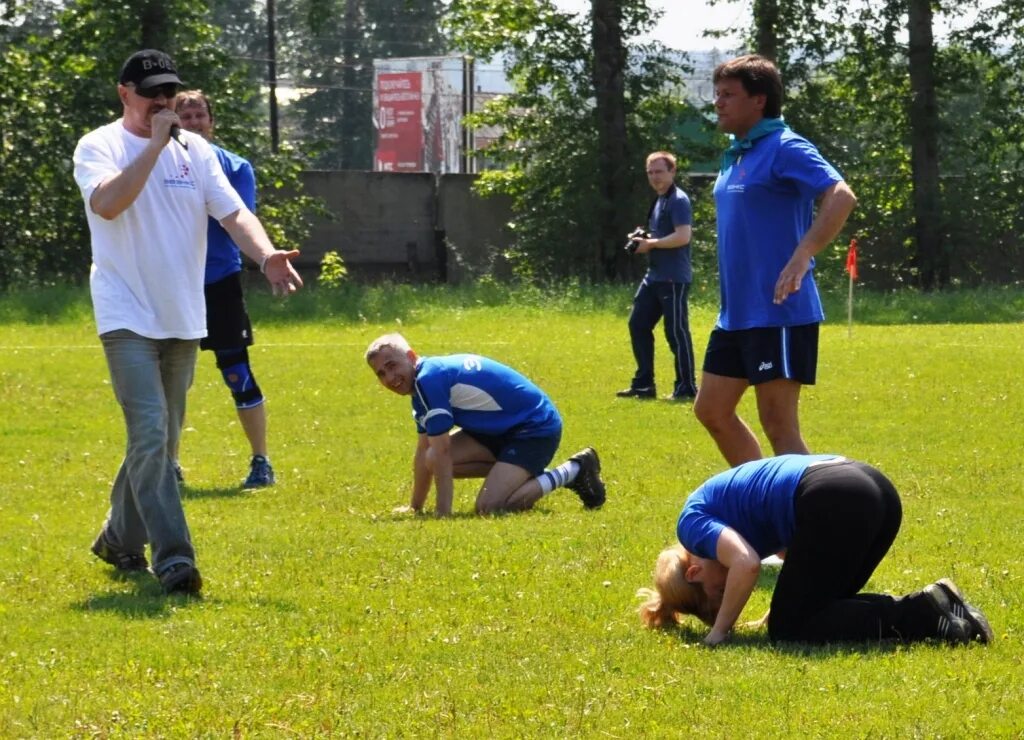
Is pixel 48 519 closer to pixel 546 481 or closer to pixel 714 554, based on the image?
pixel 546 481

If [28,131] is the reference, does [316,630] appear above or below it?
below

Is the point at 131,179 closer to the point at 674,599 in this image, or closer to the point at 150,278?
the point at 150,278

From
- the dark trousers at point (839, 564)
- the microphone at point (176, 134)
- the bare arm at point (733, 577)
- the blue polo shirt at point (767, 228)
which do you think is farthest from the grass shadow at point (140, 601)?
the blue polo shirt at point (767, 228)

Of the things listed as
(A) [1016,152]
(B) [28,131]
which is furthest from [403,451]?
(A) [1016,152]

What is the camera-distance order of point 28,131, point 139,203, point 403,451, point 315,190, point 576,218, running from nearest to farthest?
point 139,203, point 403,451, point 28,131, point 576,218, point 315,190

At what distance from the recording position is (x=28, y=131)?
1160 inches

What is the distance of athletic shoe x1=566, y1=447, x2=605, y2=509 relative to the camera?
926 centimetres

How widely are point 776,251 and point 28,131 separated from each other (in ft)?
79.8

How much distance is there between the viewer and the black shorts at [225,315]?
1014 centimetres

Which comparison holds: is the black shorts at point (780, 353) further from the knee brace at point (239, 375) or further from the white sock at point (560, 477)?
the knee brace at point (239, 375)

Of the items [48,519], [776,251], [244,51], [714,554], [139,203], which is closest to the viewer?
[714,554]

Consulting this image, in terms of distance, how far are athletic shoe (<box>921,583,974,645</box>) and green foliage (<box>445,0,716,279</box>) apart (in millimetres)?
27239

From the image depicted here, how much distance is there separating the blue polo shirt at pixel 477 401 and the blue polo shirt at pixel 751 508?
290 centimetres

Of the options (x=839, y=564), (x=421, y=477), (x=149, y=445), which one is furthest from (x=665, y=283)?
(x=839, y=564)
